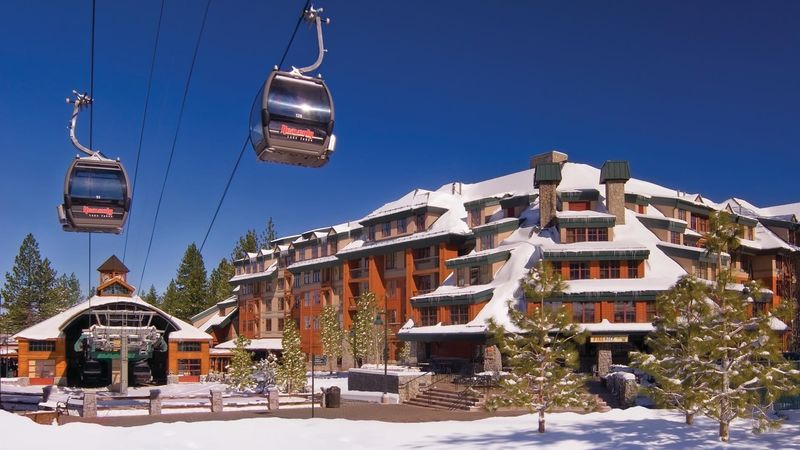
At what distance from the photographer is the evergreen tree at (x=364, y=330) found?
65250 mm

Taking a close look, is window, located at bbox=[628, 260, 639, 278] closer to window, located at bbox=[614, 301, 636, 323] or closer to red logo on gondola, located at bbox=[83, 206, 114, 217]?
window, located at bbox=[614, 301, 636, 323]

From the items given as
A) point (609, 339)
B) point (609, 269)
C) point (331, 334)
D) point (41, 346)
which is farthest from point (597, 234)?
point (41, 346)

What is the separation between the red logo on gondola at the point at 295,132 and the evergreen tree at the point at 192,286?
101 m

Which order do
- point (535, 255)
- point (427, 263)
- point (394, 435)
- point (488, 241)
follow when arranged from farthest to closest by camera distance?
point (427, 263) → point (488, 241) → point (535, 255) → point (394, 435)

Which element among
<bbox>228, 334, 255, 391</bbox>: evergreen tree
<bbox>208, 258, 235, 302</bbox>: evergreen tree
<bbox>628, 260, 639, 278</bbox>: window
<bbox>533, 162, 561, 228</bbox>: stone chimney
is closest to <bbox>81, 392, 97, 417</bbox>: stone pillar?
<bbox>228, 334, 255, 391</bbox>: evergreen tree

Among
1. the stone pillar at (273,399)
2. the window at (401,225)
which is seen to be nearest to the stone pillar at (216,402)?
the stone pillar at (273,399)

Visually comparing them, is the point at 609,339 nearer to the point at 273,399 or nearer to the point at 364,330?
the point at 273,399

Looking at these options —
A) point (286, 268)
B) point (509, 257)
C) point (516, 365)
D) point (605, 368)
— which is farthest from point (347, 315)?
point (516, 365)

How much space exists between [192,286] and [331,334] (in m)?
52.0

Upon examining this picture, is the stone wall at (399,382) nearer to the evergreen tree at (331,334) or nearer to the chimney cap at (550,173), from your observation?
the chimney cap at (550,173)

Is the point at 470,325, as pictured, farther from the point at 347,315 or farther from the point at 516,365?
the point at 347,315

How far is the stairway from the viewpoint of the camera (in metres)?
39.5

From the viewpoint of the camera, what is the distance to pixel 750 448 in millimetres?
25062

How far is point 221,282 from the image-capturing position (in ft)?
388
